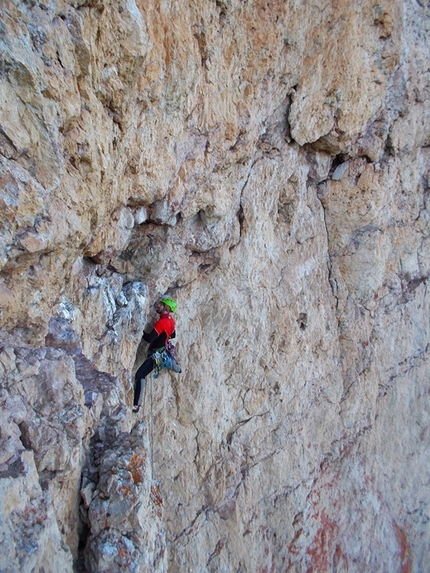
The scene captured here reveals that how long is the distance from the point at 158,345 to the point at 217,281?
60.8 inches

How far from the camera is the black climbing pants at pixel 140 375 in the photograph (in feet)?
20.8

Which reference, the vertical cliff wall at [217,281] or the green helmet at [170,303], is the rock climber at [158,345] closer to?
the green helmet at [170,303]

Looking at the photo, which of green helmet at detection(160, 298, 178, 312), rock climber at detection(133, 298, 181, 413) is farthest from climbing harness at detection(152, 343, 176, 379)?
green helmet at detection(160, 298, 178, 312)

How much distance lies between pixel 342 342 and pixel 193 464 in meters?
4.33

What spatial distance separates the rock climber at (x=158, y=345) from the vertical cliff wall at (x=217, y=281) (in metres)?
0.22

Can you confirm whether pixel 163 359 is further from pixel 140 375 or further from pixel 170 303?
pixel 170 303

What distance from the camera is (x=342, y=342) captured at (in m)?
10.0

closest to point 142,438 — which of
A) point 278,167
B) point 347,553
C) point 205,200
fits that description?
point 205,200

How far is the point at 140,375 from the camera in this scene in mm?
6340

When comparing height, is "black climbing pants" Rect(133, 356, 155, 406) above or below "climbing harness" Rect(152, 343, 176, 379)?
below

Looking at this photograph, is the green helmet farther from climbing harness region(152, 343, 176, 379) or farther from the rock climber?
climbing harness region(152, 343, 176, 379)

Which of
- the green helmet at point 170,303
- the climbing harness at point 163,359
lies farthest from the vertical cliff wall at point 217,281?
the climbing harness at point 163,359

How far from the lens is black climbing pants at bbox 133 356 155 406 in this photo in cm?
634

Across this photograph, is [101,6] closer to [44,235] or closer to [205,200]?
[44,235]
